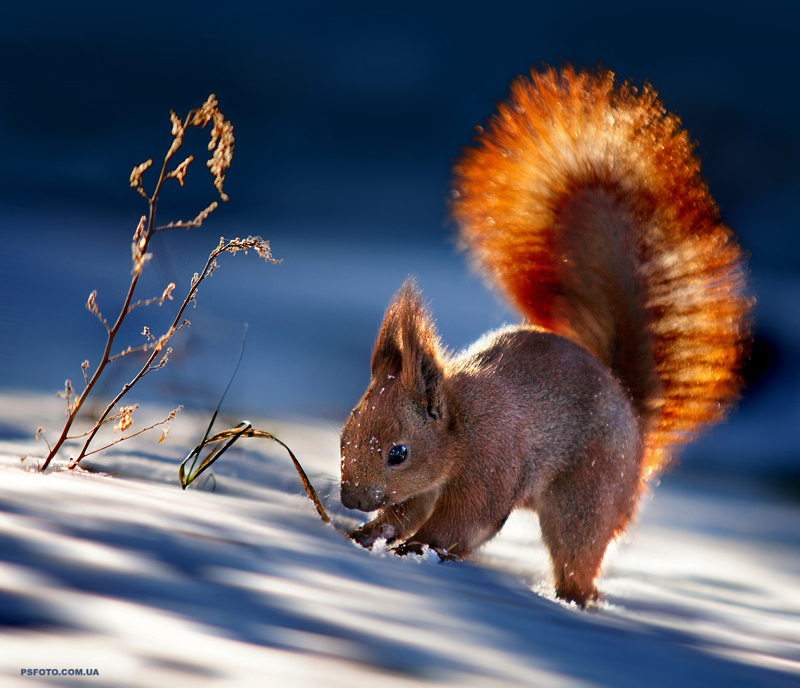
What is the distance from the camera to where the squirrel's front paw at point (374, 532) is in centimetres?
147

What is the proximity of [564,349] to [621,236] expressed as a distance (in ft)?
1.15

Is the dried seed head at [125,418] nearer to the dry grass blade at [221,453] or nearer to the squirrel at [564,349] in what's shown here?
the dry grass blade at [221,453]

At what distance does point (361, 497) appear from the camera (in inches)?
57.4

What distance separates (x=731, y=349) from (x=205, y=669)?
1.69 m

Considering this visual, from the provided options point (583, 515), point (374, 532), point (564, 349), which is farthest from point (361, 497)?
point (564, 349)

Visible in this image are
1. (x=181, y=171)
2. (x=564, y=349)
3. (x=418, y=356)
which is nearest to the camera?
(x=181, y=171)

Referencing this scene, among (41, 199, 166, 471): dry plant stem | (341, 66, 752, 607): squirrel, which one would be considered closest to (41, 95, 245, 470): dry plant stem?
(41, 199, 166, 471): dry plant stem

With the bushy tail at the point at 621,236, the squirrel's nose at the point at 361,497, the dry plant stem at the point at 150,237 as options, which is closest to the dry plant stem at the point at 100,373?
the dry plant stem at the point at 150,237

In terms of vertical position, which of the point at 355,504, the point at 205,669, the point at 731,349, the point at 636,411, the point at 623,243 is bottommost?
the point at 205,669

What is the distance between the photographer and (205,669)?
0.40 m

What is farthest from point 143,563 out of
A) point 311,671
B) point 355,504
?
point 355,504

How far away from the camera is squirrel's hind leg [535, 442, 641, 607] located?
61.4 inches

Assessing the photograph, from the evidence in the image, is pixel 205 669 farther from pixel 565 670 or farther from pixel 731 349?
pixel 731 349

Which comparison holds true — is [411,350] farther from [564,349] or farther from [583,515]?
[583,515]
